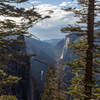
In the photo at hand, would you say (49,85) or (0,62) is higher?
(0,62)

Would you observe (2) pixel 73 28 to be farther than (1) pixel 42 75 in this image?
No

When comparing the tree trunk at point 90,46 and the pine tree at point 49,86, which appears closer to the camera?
the tree trunk at point 90,46

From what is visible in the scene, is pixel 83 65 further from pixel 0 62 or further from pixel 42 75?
pixel 42 75

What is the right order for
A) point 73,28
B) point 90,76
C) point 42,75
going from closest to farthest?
point 90,76 < point 73,28 < point 42,75

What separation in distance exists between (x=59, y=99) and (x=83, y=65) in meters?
16.7

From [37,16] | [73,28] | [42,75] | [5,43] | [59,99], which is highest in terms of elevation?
[37,16]

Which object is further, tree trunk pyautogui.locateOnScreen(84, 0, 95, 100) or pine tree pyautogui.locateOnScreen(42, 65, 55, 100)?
pine tree pyautogui.locateOnScreen(42, 65, 55, 100)

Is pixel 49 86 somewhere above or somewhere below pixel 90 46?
below

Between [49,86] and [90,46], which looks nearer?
[90,46]

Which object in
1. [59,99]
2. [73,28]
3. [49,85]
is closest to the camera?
[73,28]

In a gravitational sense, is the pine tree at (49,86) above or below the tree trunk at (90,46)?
below

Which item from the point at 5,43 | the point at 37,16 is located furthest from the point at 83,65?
the point at 5,43

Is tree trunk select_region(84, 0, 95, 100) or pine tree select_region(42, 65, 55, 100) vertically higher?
tree trunk select_region(84, 0, 95, 100)

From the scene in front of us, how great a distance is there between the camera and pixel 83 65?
8.91m
